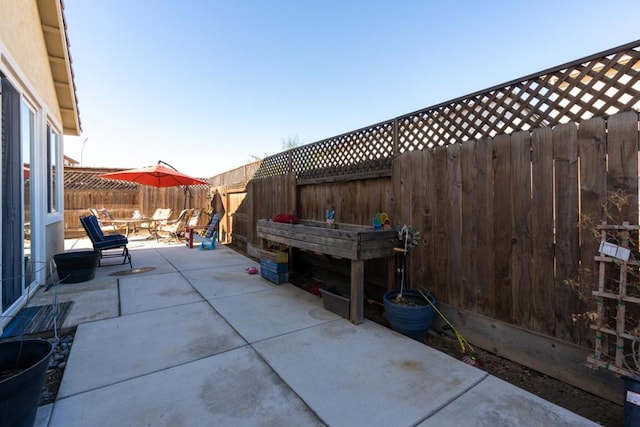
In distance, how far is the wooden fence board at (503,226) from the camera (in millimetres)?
2346

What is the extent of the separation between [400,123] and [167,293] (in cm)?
371

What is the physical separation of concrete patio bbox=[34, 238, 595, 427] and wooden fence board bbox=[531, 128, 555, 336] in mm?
614

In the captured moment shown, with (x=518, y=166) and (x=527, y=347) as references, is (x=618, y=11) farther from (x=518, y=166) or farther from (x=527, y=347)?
(x=527, y=347)

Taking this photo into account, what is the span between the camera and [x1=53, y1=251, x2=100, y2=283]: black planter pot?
4.21m

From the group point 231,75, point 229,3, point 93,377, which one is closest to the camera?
point 93,377

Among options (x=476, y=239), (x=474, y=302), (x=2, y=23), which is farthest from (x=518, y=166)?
(x=2, y=23)

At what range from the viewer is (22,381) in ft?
4.18

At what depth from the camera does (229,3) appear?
5727mm

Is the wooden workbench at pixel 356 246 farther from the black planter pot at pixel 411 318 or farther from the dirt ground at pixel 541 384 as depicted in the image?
the dirt ground at pixel 541 384

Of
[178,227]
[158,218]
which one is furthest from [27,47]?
[158,218]

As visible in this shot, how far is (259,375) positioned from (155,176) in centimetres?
733

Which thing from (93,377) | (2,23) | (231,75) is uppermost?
(231,75)

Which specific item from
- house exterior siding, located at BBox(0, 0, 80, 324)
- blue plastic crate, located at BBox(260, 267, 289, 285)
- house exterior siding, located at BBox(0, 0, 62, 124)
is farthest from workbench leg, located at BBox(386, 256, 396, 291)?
house exterior siding, located at BBox(0, 0, 62, 124)

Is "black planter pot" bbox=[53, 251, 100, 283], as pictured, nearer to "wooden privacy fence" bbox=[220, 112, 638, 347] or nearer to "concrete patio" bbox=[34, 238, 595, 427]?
"concrete patio" bbox=[34, 238, 595, 427]
